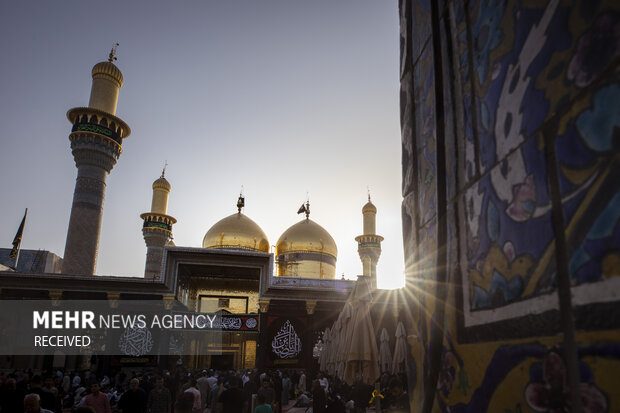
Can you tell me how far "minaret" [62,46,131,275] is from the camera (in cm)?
1781

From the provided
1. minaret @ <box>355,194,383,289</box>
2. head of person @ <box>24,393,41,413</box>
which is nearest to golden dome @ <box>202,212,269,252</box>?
minaret @ <box>355,194,383,289</box>

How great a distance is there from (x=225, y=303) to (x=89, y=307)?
6984mm

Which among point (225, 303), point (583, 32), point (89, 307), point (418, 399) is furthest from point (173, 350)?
point (583, 32)

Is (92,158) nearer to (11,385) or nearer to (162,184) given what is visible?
(162,184)

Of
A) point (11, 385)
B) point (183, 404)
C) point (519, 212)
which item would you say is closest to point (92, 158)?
point (11, 385)

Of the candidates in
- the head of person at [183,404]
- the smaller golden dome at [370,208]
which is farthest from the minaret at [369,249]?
the head of person at [183,404]

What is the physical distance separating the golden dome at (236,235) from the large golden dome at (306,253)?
6.83 feet

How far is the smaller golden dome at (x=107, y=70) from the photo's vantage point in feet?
66.5

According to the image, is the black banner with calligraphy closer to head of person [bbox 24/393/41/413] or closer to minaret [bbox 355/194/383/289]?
head of person [bbox 24/393/41/413]

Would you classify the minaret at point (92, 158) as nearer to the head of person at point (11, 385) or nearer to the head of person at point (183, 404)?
the head of person at point (11, 385)

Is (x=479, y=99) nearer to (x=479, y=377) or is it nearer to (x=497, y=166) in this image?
(x=497, y=166)

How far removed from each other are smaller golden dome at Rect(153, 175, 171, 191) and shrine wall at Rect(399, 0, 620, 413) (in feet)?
90.9

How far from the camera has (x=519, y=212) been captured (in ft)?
4.36

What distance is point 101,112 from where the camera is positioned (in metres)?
19.2
